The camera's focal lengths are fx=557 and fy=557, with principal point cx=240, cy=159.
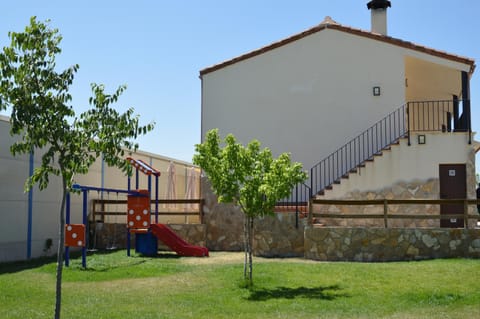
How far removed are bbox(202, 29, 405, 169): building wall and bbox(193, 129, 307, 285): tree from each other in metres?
7.30

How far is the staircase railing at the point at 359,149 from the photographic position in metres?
17.5

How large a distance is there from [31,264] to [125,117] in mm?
8482

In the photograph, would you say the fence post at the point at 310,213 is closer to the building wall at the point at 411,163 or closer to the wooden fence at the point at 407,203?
the wooden fence at the point at 407,203

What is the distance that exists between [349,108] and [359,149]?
1.43 meters

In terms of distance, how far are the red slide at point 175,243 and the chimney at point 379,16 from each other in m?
10.00

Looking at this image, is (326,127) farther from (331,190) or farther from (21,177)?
(21,177)

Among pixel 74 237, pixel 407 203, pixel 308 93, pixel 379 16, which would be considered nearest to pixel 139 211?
pixel 74 237

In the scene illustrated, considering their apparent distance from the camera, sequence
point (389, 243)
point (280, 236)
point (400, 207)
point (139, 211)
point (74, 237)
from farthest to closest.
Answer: point (400, 207)
point (139, 211)
point (280, 236)
point (389, 243)
point (74, 237)

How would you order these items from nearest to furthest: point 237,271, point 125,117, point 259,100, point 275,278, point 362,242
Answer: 1. point 125,117
2. point 275,278
3. point 237,271
4. point 362,242
5. point 259,100

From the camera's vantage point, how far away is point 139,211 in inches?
637

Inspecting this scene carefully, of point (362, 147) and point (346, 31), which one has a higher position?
point (346, 31)

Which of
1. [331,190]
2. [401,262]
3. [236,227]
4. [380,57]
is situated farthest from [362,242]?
[380,57]

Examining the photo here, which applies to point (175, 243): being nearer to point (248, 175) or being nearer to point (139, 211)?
point (139, 211)

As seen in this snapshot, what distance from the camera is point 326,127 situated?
18.5 m
